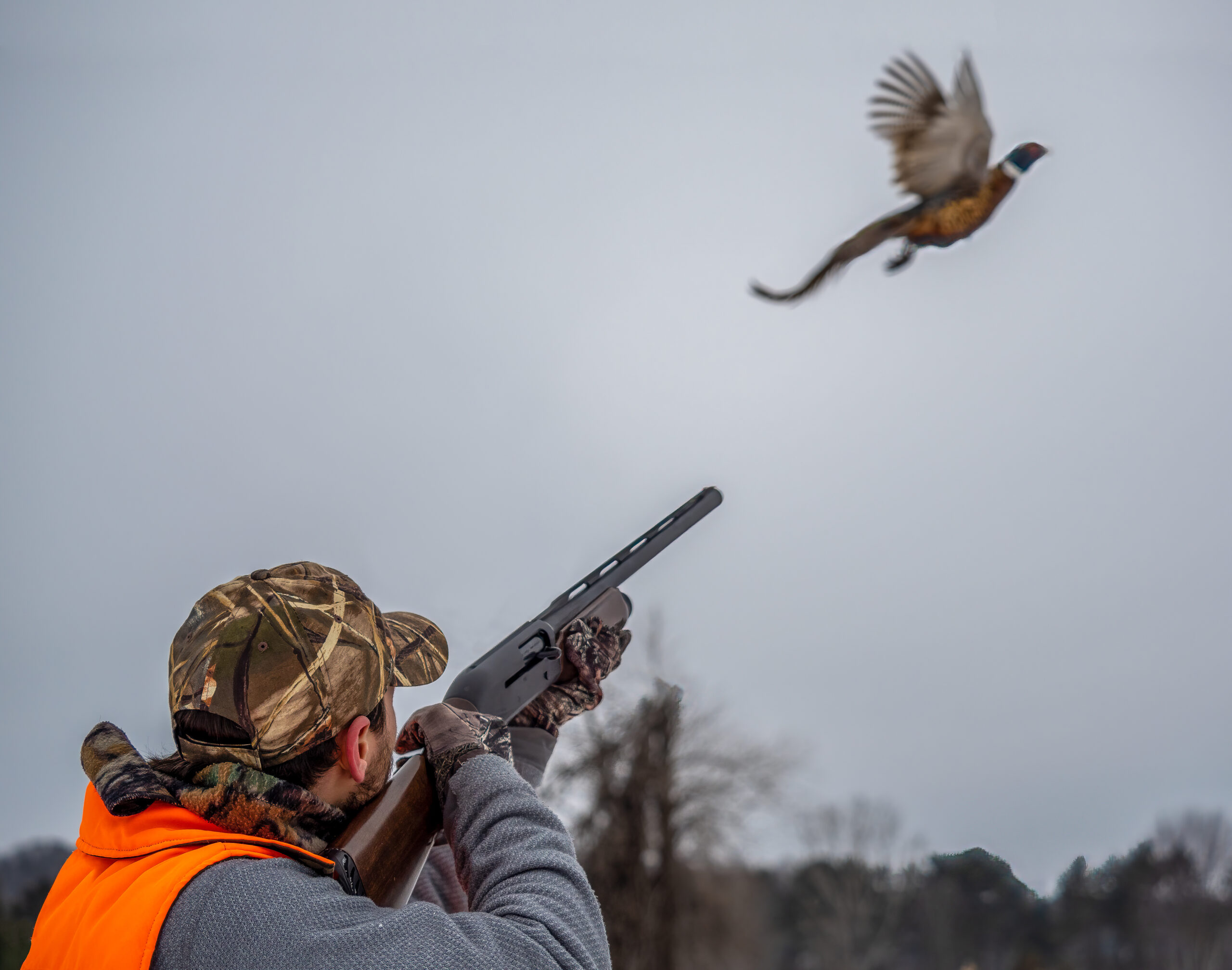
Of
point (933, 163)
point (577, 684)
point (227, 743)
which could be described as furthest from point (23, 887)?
point (933, 163)

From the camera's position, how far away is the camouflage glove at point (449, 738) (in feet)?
3.52

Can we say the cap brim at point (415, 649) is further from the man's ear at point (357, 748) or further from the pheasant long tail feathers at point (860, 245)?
the pheasant long tail feathers at point (860, 245)

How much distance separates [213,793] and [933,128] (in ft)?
4.19

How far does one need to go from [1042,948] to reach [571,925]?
1584mm

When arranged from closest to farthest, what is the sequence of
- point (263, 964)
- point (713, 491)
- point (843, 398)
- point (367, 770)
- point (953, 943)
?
point (263, 964), point (367, 770), point (713, 491), point (843, 398), point (953, 943)

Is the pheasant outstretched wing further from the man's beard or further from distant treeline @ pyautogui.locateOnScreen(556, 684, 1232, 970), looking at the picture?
distant treeline @ pyautogui.locateOnScreen(556, 684, 1232, 970)

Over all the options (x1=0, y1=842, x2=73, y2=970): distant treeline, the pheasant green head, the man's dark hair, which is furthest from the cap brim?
(x1=0, y1=842, x2=73, y2=970): distant treeline

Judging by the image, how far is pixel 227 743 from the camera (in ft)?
2.94

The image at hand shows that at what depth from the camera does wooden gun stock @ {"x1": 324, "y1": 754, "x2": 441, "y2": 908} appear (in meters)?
0.95

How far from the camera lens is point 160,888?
0.78 m

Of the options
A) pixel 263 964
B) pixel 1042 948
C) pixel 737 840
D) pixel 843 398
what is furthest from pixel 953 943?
pixel 263 964

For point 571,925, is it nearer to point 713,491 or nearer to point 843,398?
point 713,491

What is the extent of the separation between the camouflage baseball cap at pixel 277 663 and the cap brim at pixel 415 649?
98 mm

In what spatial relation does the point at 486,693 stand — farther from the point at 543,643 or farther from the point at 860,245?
the point at 860,245
